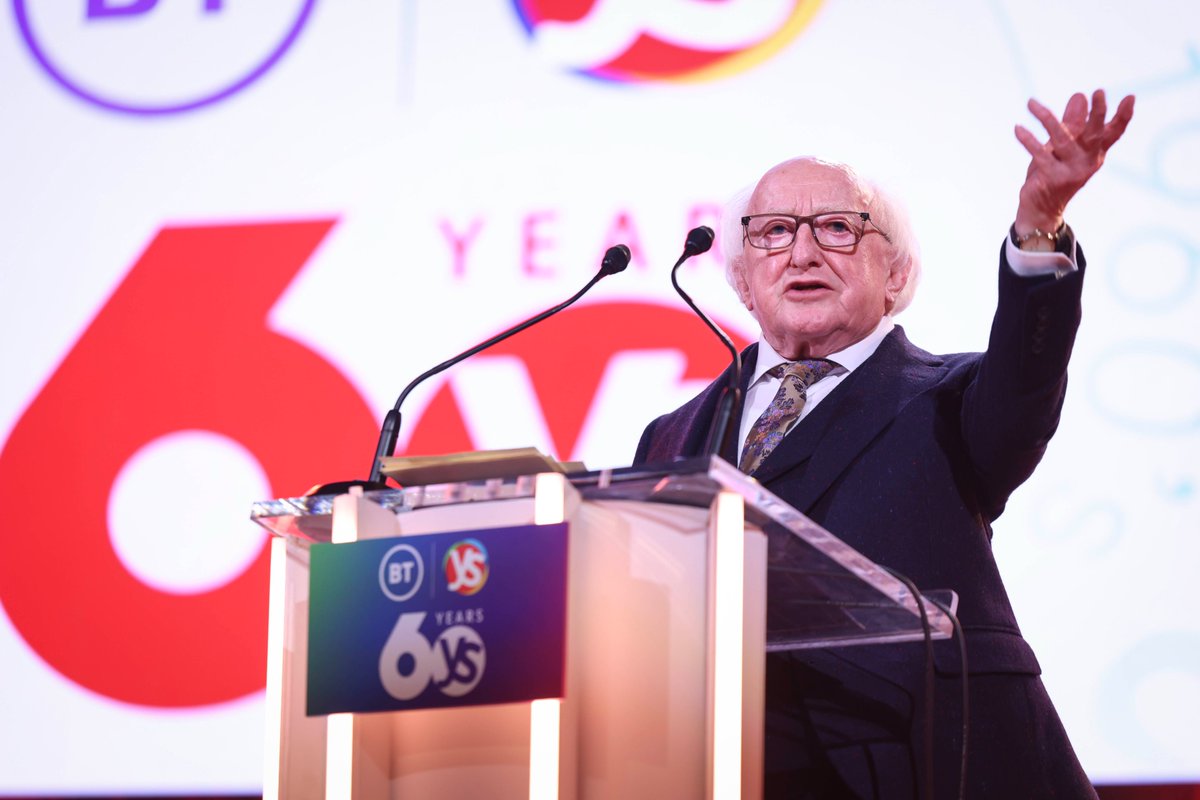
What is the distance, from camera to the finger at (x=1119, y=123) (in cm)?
171

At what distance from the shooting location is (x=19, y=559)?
3.11m

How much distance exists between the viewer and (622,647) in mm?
1407

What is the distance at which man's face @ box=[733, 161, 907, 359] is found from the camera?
245 centimetres

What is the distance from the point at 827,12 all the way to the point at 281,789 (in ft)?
7.02

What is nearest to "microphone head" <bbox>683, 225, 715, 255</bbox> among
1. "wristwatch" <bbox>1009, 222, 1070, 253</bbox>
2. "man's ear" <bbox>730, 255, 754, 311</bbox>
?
"wristwatch" <bbox>1009, 222, 1070, 253</bbox>

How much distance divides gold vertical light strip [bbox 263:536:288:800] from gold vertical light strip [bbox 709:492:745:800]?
0.49 meters

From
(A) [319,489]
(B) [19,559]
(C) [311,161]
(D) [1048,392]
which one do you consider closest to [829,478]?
(D) [1048,392]

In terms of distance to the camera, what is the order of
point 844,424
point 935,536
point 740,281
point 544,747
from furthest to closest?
point 740,281, point 844,424, point 935,536, point 544,747

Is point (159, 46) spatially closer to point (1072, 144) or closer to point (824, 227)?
point (824, 227)

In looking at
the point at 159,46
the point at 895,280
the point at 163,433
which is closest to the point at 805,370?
the point at 895,280

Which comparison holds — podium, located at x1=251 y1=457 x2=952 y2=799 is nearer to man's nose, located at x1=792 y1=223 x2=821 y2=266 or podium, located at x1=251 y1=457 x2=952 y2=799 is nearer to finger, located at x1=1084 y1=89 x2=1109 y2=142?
finger, located at x1=1084 y1=89 x2=1109 y2=142

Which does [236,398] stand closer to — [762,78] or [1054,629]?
[762,78]

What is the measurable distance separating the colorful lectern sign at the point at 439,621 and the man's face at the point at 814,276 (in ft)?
3.88

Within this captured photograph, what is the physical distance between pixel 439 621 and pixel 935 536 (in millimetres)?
892
